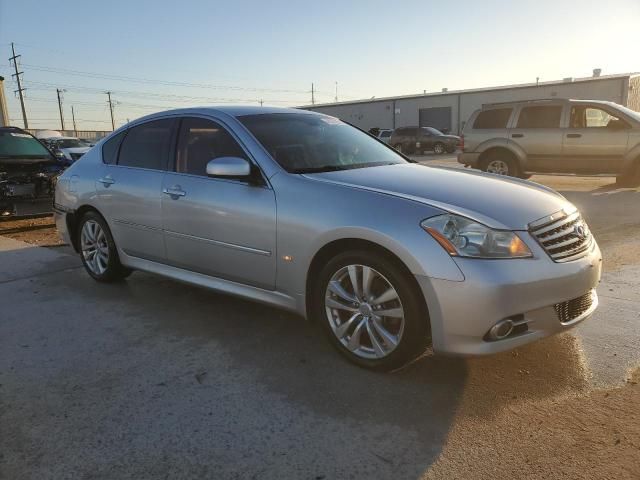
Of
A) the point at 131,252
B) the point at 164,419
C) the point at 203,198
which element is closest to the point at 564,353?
the point at 164,419

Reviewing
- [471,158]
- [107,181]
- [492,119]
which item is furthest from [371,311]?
[492,119]

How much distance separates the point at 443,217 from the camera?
282 cm

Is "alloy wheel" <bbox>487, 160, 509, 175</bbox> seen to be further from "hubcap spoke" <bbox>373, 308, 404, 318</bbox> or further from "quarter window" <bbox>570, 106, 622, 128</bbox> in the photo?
"hubcap spoke" <bbox>373, 308, 404, 318</bbox>

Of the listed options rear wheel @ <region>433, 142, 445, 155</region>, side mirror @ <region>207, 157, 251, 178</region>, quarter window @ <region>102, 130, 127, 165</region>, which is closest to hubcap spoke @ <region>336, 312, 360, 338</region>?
side mirror @ <region>207, 157, 251, 178</region>

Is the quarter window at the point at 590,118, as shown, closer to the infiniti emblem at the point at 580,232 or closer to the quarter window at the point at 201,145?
the infiniti emblem at the point at 580,232

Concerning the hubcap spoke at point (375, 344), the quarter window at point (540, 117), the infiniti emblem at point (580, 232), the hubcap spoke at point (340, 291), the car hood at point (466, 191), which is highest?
the quarter window at point (540, 117)

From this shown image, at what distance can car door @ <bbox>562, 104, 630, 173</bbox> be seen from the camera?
10.6 meters

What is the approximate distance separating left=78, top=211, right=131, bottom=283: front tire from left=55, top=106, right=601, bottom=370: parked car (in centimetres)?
24

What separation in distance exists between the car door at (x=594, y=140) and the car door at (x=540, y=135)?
0.22 m

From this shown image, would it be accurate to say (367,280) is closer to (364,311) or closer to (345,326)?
(364,311)

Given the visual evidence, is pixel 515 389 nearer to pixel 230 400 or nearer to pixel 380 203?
pixel 380 203

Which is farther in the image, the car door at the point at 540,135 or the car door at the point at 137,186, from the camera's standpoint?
the car door at the point at 540,135

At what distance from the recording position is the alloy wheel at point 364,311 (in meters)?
2.99

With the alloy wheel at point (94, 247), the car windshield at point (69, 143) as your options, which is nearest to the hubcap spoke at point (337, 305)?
the alloy wheel at point (94, 247)
